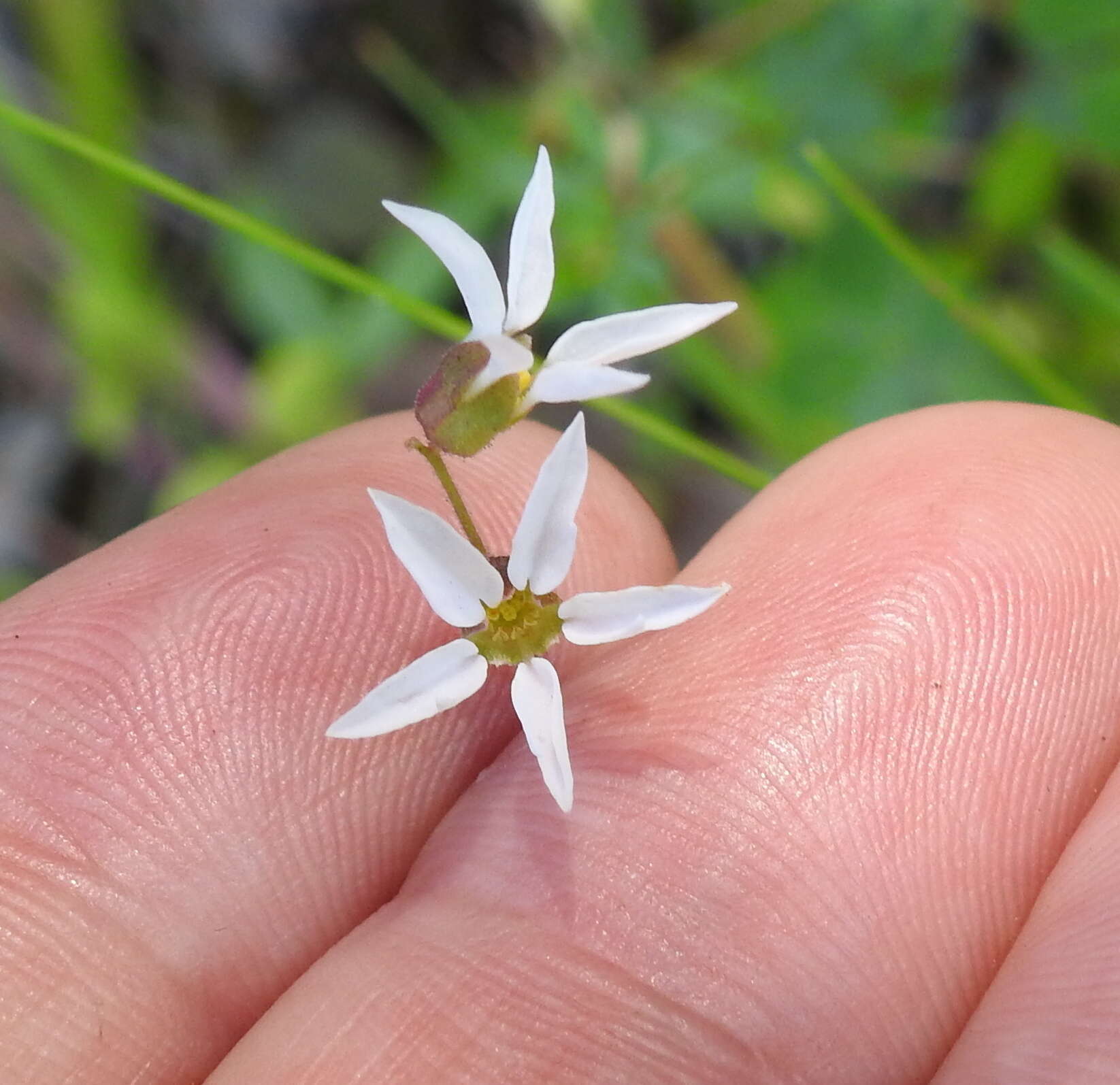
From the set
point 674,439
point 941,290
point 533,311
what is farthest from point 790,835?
point 941,290

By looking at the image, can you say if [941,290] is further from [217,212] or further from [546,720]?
[217,212]

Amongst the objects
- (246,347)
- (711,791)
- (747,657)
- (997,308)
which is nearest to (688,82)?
(997,308)

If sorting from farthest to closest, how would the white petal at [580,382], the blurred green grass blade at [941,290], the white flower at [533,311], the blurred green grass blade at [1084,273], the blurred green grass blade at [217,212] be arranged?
the blurred green grass blade at [1084,273] < the blurred green grass blade at [941,290] < the blurred green grass blade at [217,212] < the white flower at [533,311] < the white petal at [580,382]

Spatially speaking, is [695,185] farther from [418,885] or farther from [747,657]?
[418,885]

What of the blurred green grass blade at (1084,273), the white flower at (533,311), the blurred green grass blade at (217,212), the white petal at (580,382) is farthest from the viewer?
the blurred green grass blade at (1084,273)

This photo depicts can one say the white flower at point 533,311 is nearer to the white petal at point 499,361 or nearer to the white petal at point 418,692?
the white petal at point 499,361

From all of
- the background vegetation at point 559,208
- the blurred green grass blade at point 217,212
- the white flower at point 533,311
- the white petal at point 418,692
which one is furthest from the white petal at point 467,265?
the background vegetation at point 559,208
